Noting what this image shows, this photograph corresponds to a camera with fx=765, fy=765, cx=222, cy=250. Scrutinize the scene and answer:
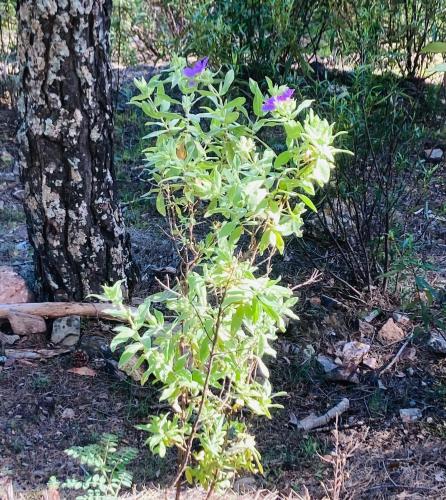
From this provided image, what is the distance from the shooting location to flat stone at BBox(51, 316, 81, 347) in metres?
3.84

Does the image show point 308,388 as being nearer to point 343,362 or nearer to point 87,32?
point 343,362

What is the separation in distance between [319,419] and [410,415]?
0.42 meters

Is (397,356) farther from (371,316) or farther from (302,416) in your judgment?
(302,416)

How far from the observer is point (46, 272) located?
3.89 metres

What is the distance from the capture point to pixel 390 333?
411 centimetres

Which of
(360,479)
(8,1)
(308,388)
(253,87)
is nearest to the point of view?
(253,87)

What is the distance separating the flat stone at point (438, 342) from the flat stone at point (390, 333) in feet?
0.50

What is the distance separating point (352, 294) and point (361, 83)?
1163 mm

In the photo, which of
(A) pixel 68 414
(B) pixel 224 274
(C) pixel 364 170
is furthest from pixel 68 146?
(B) pixel 224 274

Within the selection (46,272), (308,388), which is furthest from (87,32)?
(308,388)

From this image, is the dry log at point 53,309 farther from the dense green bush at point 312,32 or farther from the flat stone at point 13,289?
the dense green bush at point 312,32

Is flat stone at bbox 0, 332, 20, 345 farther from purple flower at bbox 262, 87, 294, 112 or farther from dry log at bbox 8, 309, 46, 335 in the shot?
purple flower at bbox 262, 87, 294, 112

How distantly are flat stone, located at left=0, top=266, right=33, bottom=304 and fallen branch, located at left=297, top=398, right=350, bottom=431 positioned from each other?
1.55m

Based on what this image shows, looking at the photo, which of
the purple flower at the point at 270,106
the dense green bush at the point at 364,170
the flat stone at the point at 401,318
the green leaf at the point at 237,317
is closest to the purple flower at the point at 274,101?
the purple flower at the point at 270,106
